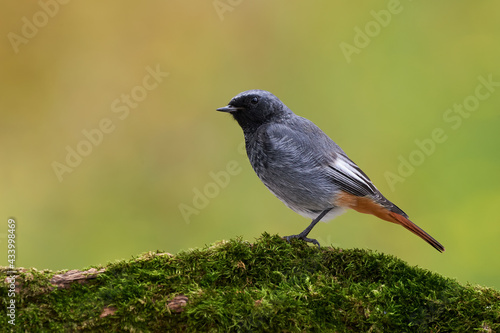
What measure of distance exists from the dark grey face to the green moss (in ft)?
5.30

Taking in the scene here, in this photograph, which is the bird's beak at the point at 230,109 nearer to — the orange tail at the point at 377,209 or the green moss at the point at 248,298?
the orange tail at the point at 377,209

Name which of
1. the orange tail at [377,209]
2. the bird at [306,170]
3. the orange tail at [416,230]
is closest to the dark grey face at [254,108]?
the bird at [306,170]

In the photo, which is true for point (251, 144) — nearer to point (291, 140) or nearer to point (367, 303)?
point (291, 140)

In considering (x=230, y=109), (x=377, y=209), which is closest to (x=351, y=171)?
(x=377, y=209)

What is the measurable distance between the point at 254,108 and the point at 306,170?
0.80 m

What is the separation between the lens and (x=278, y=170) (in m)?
4.56

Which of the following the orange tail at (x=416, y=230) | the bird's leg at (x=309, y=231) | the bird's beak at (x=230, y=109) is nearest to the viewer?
the bird's leg at (x=309, y=231)

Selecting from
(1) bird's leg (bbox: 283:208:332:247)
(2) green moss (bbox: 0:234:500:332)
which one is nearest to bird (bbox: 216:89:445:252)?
(1) bird's leg (bbox: 283:208:332:247)

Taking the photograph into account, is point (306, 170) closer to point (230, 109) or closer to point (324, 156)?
point (324, 156)

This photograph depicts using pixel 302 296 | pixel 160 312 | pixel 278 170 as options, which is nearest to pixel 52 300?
pixel 160 312

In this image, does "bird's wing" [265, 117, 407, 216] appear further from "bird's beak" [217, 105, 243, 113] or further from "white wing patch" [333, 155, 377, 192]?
"bird's beak" [217, 105, 243, 113]

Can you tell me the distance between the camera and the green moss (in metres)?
2.93

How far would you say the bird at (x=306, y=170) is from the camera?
451 centimetres

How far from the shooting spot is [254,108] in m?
4.78
